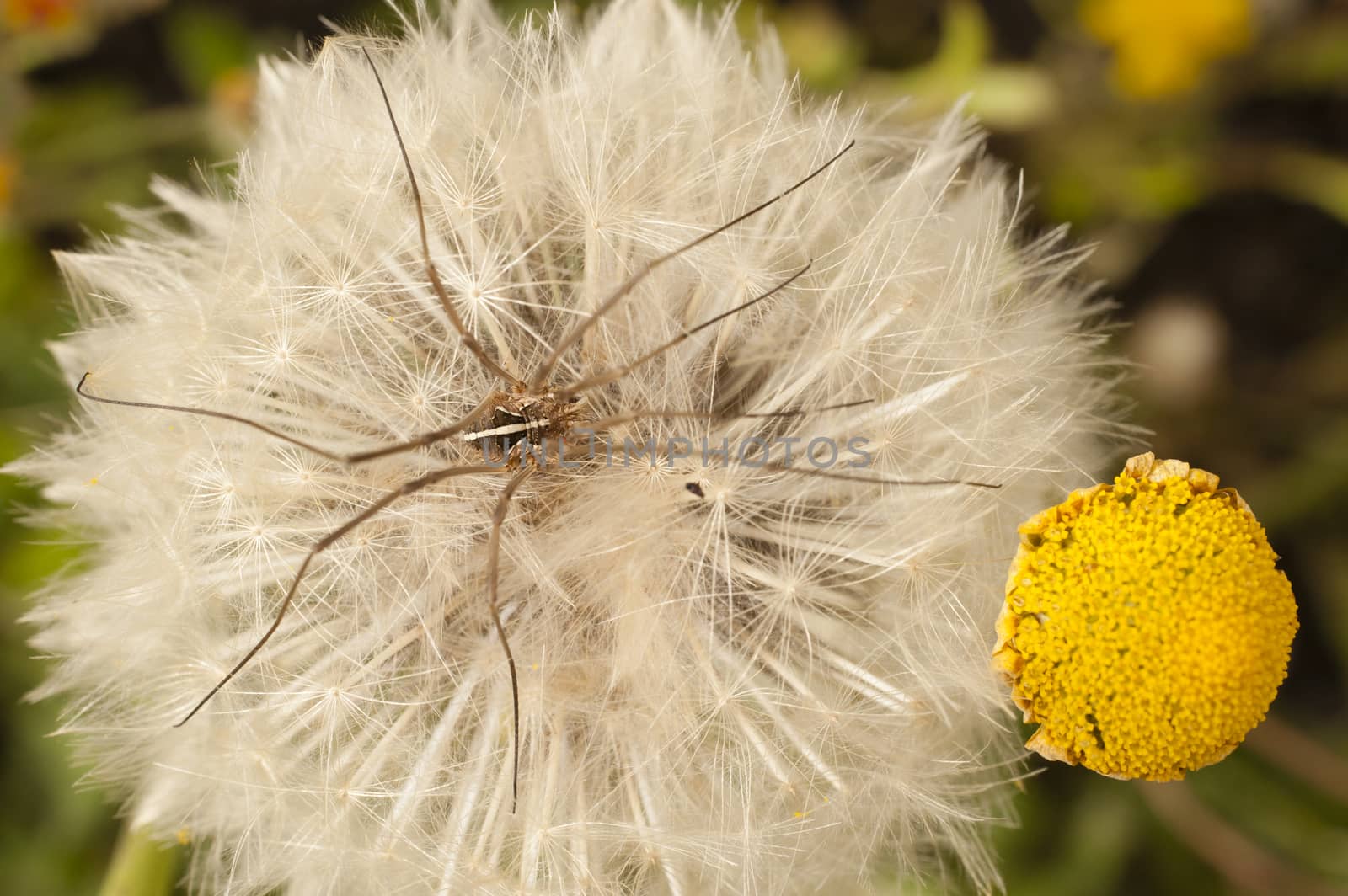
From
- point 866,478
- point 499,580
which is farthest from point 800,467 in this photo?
point 499,580

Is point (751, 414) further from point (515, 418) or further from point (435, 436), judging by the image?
point (435, 436)

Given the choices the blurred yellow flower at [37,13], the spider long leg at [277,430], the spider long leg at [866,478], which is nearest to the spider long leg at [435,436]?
the spider long leg at [277,430]

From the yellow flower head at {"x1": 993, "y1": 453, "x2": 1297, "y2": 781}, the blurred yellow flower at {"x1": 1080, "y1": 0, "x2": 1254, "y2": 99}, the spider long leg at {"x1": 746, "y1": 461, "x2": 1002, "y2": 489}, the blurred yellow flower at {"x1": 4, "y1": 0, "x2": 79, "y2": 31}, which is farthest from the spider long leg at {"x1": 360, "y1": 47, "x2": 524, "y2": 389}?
the blurred yellow flower at {"x1": 1080, "y1": 0, "x2": 1254, "y2": 99}

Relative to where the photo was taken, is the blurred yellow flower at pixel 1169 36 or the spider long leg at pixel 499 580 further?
the blurred yellow flower at pixel 1169 36

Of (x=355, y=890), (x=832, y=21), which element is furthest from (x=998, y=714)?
(x=832, y=21)

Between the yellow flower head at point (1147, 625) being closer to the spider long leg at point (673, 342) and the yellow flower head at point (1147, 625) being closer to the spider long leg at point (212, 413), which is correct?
the spider long leg at point (673, 342)

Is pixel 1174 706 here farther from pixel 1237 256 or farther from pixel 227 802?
pixel 1237 256

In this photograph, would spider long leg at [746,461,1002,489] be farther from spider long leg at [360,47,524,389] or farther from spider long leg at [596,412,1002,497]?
spider long leg at [360,47,524,389]
